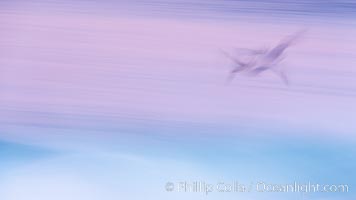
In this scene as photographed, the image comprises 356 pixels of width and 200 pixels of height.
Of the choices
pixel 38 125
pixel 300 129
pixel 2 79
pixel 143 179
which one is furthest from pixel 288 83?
pixel 2 79

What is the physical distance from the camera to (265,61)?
4.49ft

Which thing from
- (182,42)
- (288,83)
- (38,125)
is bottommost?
(38,125)

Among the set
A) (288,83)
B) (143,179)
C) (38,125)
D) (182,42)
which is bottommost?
(143,179)

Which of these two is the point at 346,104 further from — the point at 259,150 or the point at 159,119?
the point at 159,119

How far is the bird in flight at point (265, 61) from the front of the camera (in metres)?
1.36

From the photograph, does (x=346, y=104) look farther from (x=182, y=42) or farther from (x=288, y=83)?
(x=182, y=42)

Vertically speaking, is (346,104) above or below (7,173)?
above

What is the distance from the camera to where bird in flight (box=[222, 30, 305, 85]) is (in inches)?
53.7

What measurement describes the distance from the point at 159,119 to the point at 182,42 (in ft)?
0.76

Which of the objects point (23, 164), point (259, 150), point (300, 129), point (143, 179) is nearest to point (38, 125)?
point (23, 164)

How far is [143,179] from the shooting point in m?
1.34

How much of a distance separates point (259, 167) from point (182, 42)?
0.42 metres

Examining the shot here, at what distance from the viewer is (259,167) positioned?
1328 mm

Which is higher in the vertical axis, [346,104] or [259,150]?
[346,104]
